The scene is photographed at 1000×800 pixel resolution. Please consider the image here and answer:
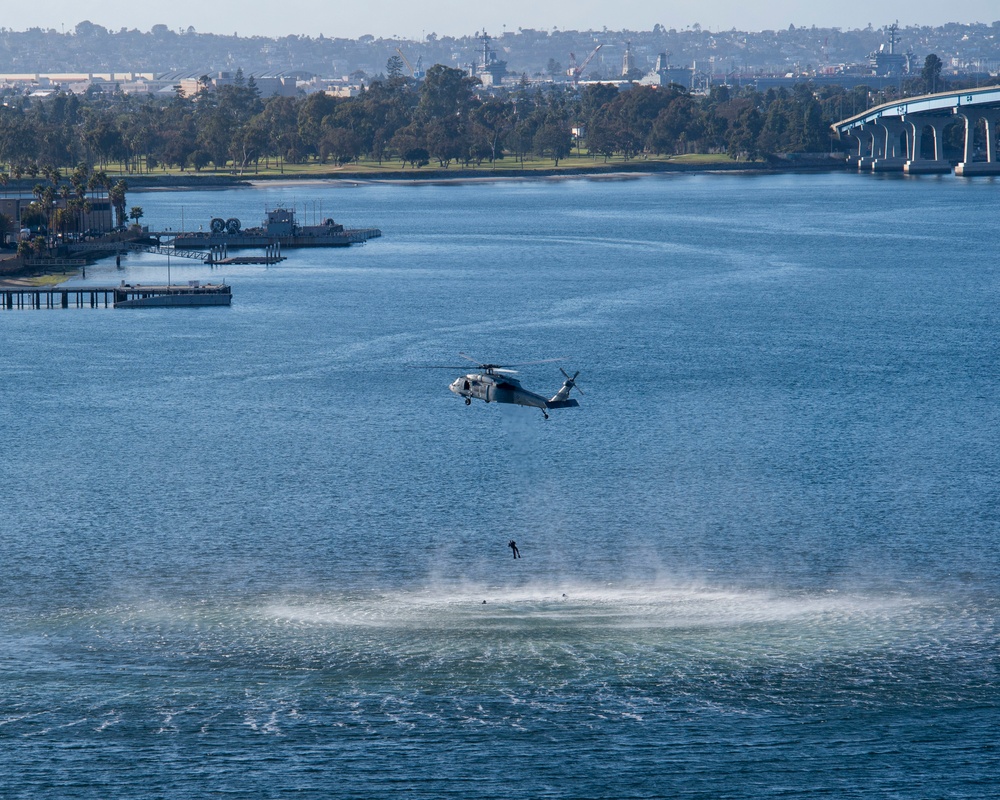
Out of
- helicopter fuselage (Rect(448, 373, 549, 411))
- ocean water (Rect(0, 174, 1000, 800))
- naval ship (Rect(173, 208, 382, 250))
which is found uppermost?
naval ship (Rect(173, 208, 382, 250))

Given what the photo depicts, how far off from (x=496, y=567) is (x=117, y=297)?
274 ft

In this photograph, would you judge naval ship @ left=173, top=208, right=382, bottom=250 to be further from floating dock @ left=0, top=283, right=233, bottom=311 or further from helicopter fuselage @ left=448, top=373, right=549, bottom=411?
helicopter fuselage @ left=448, top=373, right=549, bottom=411

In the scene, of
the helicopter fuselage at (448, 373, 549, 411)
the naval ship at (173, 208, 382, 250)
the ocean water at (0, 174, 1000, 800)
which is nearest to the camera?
the ocean water at (0, 174, 1000, 800)

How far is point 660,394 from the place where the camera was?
Answer: 10294 cm

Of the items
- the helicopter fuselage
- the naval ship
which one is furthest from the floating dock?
the helicopter fuselage

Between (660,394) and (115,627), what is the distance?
50657 millimetres

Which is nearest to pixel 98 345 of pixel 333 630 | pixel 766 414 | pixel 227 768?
pixel 766 414

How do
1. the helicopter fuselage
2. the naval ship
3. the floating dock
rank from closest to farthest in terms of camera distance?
the helicopter fuselage → the floating dock → the naval ship

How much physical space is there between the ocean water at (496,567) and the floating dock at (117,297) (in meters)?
14.2

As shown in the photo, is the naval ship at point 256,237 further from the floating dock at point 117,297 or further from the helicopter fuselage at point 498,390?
the helicopter fuselage at point 498,390

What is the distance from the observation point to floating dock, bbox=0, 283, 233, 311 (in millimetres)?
141625

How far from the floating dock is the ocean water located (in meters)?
14.2

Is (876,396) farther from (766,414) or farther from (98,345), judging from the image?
(98,345)

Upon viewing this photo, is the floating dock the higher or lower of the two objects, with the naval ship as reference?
lower
